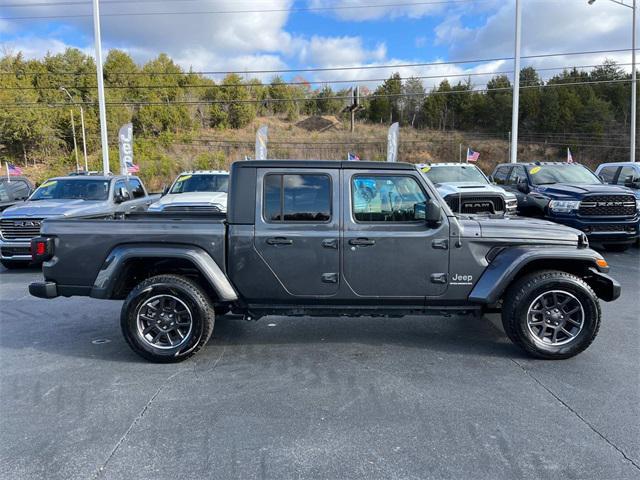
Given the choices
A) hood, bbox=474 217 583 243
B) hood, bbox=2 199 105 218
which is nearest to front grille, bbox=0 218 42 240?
hood, bbox=2 199 105 218

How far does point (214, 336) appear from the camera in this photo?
5203 millimetres

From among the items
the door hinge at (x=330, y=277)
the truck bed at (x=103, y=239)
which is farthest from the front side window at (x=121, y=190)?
the door hinge at (x=330, y=277)

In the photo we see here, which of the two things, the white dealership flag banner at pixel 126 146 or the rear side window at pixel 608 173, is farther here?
the white dealership flag banner at pixel 126 146

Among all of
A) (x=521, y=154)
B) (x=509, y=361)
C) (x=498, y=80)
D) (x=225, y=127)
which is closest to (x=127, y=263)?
(x=509, y=361)

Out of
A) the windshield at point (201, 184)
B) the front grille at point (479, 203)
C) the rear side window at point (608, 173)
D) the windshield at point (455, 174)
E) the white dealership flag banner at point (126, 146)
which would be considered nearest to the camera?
the front grille at point (479, 203)

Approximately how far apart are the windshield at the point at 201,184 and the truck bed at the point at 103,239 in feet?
24.1

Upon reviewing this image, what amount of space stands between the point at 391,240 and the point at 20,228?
7.88 meters

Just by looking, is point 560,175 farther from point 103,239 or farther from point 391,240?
point 103,239

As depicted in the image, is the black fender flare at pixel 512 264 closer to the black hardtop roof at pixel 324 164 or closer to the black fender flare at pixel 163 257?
the black hardtop roof at pixel 324 164

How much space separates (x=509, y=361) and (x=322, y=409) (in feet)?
6.64

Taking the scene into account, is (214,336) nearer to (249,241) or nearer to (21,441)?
(249,241)

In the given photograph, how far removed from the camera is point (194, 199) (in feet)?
33.6

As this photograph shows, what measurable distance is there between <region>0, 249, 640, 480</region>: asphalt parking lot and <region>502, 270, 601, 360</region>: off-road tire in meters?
0.14

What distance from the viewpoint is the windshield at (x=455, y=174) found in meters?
11.9
